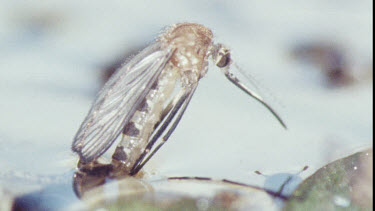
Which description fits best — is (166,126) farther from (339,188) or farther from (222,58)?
(339,188)

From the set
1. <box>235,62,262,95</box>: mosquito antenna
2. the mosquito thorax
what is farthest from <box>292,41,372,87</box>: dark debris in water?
the mosquito thorax

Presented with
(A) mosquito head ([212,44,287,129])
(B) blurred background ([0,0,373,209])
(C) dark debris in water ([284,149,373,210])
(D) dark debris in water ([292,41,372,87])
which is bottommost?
(D) dark debris in water ([292,41,372,87])

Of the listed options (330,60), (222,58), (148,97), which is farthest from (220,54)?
(330,60)

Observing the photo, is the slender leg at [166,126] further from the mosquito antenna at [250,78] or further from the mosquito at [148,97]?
the mosquito antenna at [250,78]

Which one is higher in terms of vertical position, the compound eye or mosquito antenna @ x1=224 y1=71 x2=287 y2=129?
the compound eye

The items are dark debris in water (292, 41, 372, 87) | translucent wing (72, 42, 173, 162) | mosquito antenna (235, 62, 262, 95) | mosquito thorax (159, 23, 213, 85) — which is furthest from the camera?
dark debris in water (292, 41, 372, 87)

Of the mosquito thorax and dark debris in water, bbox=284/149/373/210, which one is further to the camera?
the mosquito thorax

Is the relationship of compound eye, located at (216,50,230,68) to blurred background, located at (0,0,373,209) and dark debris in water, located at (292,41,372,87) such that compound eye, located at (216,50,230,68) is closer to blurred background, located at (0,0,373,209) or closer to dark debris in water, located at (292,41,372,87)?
blurred background, located at (0,0,373,209)

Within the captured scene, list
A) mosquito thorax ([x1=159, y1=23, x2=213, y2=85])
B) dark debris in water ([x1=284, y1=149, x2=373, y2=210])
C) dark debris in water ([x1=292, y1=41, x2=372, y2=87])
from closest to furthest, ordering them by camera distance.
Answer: dark debris in water ([x1=284, y1=149, x2=373, y2=210])
mosquito thorax ([x1=159, y1=23, x2=213, y2=85])
dark debris in water ([x1=292, y1=41, x2=372, y2=87])
